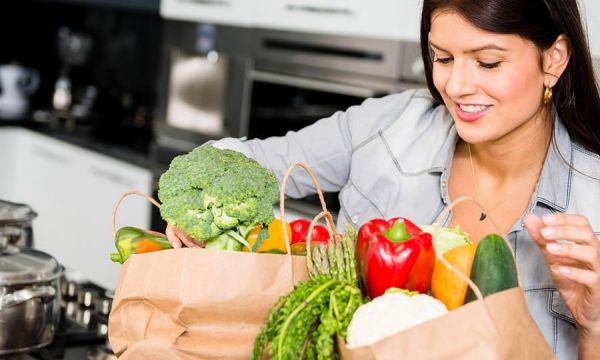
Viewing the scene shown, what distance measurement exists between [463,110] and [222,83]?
2.12m

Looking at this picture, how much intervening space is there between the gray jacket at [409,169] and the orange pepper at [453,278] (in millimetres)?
482

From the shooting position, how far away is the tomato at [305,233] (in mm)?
1339

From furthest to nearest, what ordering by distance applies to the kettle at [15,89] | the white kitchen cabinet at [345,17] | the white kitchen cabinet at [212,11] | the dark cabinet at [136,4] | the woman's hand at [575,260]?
the kettle at [15,89]
the dark cabinet at [136,4]
the white kitchen cabinet at [212,11]
the white kitchen cabinet at [345,17]
the woman's hand at [575,260]

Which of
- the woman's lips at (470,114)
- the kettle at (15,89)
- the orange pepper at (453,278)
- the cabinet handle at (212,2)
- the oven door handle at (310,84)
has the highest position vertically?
the cabinet handle at (212,2)

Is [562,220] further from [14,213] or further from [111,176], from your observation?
[111,176]

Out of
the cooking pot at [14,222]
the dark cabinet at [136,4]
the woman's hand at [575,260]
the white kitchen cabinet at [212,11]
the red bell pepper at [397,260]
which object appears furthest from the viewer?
the dark cabinet at [136,4]

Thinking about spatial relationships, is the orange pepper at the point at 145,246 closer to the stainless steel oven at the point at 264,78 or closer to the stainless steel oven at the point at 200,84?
the stainless steel oven at the point at 264,78

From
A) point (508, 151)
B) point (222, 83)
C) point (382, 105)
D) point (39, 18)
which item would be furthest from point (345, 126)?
point (39, 18)

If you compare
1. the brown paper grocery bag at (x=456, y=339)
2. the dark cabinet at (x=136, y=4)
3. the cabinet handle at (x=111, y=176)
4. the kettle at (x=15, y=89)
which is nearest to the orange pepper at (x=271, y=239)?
the brown paper grocery bag at (x=456, y=339)

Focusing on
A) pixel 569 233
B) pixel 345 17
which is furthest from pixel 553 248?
pixel 345 17

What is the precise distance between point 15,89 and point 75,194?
2.71ft

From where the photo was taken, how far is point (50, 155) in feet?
13.6

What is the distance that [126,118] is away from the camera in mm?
4539

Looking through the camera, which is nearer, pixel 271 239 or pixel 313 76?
pixel 271 239
